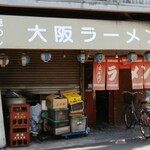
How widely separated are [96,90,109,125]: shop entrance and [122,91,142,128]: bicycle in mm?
1181

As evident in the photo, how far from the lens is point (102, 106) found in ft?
51.5

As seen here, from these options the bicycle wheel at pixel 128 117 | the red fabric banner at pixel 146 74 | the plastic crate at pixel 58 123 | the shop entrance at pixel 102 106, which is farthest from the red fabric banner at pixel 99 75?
the shop entrance at pixel 102 106

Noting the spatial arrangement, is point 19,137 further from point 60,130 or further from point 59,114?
point 59,114

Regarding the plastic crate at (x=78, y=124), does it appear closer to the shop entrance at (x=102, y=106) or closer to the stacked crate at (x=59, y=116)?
the stacked crate at (x=59, y=116)

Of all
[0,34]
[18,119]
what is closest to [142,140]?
[18,119]

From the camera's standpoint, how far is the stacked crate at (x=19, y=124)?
461 inches

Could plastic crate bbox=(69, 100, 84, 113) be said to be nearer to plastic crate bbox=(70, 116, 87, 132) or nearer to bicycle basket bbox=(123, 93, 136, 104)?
plastic crate bbox=(70, 116, 87, 132)

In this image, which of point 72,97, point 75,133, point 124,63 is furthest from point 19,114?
point 124,63

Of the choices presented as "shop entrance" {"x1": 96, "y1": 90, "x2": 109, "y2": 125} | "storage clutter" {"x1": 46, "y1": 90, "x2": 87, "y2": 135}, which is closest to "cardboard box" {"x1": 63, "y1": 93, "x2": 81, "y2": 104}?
"storage clutter" {"x1": 46, "y1": 90, "x2": 87, "y2": 135}

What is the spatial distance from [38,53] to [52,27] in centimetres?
297

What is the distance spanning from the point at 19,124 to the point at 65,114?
1.82 metres

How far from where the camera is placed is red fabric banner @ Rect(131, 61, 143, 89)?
13.5 metres

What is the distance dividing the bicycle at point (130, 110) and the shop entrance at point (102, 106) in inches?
46.5

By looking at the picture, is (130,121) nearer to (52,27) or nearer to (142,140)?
(142,140)
